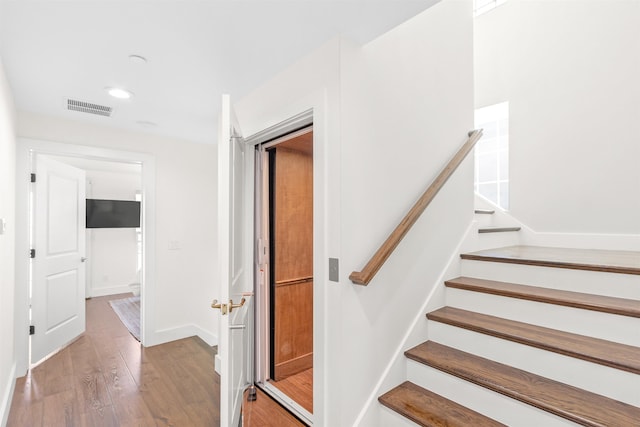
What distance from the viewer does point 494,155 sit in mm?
3555

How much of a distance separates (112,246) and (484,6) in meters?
7.10

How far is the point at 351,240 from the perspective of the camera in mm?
1593

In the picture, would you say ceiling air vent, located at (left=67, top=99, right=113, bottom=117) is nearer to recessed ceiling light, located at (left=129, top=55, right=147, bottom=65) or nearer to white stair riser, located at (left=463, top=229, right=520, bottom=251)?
recessed ceiling light, located at (left=129, top=55, right=147, bottom=65)

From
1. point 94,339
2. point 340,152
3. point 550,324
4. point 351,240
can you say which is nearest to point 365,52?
point 340,152

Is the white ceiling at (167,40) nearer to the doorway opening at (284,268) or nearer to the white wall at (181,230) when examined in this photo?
the doorway opening at (284,268)

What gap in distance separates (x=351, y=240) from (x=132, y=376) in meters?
2.40

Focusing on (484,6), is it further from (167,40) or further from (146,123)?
(146,123)

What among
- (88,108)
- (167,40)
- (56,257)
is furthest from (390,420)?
(56,257)

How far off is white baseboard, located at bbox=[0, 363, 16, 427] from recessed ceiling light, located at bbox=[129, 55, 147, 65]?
2.30 meters

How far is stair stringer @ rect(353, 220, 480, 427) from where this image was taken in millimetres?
1649

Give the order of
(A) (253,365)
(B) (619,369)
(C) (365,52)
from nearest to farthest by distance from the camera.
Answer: (B) (619,369), (C) (365,52), (A) (253,365)

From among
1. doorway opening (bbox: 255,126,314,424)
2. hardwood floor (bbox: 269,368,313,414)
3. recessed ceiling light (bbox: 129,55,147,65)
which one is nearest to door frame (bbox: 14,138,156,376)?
recessed ceiling light (bbox: 129,55,147,65)

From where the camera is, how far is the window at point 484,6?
3.52 m

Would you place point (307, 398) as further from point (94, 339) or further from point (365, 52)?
point (94, 339)
